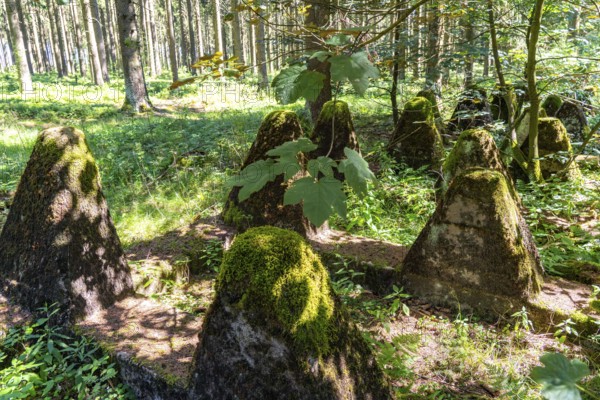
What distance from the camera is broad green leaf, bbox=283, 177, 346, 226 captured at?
108 cm

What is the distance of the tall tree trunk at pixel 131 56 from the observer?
11766 mm

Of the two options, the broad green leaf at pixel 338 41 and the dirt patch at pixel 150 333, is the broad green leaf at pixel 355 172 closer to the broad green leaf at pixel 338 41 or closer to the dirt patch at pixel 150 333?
the broad green leaf at pixel 338 41

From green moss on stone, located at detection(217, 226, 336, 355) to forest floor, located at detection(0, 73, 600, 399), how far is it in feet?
3.45

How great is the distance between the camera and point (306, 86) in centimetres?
127

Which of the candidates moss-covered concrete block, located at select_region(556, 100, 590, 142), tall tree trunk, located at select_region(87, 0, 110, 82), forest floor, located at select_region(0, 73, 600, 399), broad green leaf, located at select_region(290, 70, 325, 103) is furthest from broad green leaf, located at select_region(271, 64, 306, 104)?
tall tree trunk, located at select_region(87, 0, 110, 82)

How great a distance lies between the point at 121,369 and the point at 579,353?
3522mm

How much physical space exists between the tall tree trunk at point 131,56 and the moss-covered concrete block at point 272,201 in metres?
8.88

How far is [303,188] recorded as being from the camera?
113cm

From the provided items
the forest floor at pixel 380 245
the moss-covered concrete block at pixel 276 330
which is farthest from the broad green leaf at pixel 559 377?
the forest floor at pixel 380 245

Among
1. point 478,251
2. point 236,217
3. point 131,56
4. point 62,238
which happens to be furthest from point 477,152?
point 131,56

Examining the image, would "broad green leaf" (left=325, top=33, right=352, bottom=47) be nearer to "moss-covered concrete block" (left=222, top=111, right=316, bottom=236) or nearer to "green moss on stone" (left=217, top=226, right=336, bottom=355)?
"green moss on stone" (left=217, top=226, right=336, bottom=355)

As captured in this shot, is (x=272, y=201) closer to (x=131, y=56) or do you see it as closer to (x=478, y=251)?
(x=478, y=251)

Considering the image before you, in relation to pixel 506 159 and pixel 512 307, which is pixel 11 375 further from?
pixel 506 159

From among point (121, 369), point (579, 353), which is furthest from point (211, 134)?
point (579, 353)
